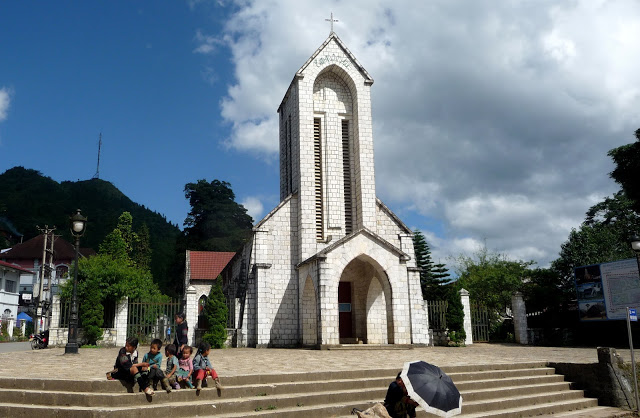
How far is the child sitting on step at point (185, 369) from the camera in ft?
29.2

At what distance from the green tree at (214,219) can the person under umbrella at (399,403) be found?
169 ft

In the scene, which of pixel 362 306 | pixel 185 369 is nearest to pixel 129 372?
pixel 185 369

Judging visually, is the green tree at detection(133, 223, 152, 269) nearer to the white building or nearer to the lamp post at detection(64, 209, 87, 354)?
the white building

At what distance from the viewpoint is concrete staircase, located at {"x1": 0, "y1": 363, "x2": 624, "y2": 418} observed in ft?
26.5

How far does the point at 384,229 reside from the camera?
81.8 feet

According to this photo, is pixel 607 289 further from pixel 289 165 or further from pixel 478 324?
pixel 289 165

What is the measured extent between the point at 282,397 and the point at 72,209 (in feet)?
278

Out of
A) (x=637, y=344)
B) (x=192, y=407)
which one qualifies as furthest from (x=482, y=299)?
(x=192, y=407)

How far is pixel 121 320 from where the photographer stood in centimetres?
2330

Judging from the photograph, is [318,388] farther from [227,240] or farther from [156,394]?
[227,240]

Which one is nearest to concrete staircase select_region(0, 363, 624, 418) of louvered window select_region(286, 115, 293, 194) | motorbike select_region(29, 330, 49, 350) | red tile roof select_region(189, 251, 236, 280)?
motorbike select_region(29, 330, 49, 350)

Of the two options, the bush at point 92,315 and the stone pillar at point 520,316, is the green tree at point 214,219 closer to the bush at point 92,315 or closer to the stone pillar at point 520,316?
the bush at point 92,315

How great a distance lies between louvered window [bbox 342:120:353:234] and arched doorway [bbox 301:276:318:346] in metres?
3.51

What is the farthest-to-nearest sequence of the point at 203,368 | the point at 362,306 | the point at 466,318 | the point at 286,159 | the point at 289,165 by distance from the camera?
the point at 286,159 < the point at 289,165 < the point at 466,318 < the point at 362,306 < the point at 203,368
